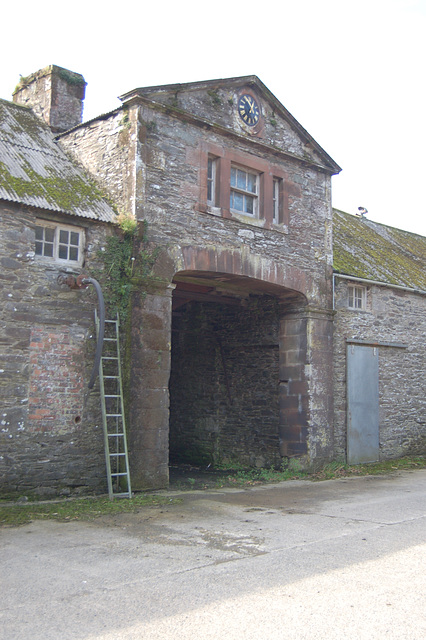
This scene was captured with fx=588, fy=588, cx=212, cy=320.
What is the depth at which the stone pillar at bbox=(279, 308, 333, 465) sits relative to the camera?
500 inches

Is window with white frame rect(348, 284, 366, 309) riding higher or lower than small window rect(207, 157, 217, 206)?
lower

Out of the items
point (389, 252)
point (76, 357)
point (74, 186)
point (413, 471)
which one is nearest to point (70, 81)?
point (74, 186)

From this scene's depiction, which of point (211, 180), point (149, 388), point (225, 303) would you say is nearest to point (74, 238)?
point (149, 388)

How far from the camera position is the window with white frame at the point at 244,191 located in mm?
11906

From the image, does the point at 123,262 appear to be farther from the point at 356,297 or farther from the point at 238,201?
the point at 356,297

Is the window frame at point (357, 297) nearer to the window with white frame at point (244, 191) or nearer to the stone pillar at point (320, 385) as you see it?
the stone pillar at point (320, 385)

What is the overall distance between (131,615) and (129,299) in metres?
6.12

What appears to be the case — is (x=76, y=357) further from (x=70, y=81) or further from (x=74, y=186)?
(x=70, y=81)

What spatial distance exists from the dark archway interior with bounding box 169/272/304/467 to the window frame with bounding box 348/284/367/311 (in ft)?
6.92

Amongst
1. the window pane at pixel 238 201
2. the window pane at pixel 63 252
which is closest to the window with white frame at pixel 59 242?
Answer: the window pane at pixel 63 252

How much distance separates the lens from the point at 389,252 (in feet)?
59.0

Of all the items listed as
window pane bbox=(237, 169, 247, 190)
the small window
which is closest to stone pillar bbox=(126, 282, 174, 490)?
the small window

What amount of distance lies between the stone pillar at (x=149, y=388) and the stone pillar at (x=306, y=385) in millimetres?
3836

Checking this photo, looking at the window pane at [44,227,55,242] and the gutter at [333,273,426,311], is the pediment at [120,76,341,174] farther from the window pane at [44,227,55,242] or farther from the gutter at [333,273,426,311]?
the window pane at [44,227,55,242]
